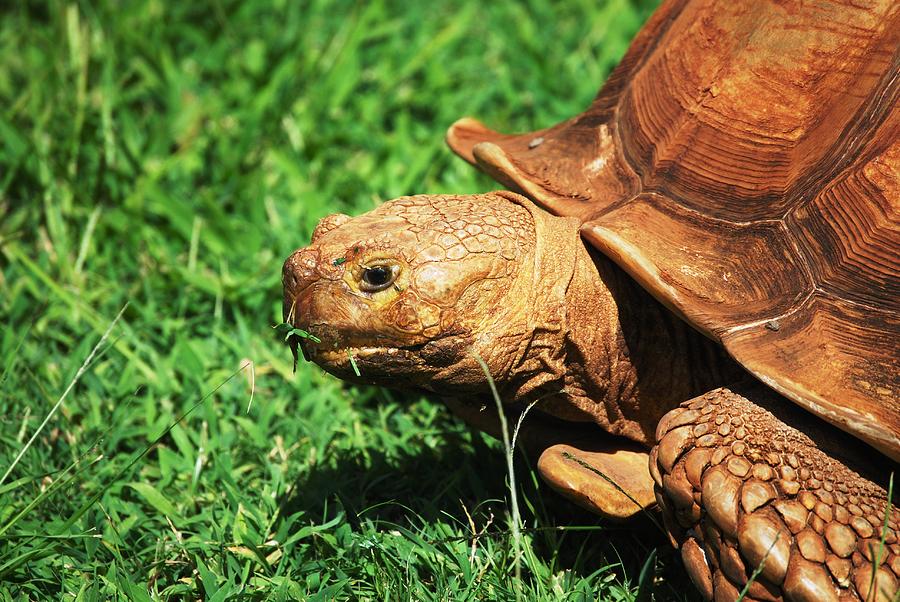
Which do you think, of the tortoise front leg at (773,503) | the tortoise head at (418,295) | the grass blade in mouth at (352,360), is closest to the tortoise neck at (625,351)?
the tortoise head at (418,295)

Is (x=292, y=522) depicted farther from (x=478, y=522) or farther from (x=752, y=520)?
(x=752, y=520)

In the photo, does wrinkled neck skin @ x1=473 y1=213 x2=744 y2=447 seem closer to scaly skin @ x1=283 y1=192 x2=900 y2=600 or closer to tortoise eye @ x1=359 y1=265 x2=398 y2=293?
scaly skin @ x1=283 y1=192 x2=900 y2=600

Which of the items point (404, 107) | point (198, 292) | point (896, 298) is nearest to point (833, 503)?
point (896, 298)

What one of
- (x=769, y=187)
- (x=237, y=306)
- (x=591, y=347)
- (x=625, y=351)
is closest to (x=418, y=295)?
(x=591, y=347)

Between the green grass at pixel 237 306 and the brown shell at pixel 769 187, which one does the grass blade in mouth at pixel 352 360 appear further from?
the brown shell at pixel 769 187

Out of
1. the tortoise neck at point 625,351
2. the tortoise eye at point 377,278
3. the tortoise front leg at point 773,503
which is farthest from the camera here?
the tortoise neck at point 625,351

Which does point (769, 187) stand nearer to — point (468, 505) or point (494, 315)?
point (494, 315)

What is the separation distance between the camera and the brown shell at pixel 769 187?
82.9 inches

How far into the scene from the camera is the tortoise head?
2.29 m

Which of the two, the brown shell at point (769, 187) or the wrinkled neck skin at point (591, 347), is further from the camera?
the wrinkled neck skin at point (591, 347)

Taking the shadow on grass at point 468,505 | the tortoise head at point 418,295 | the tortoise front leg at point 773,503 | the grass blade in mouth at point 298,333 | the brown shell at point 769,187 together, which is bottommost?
the shadow on grass at point 468,505

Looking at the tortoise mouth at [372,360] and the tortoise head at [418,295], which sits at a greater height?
the tortoise head at [418,295]

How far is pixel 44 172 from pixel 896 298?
3196 mm

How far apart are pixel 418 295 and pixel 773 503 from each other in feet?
3.00
